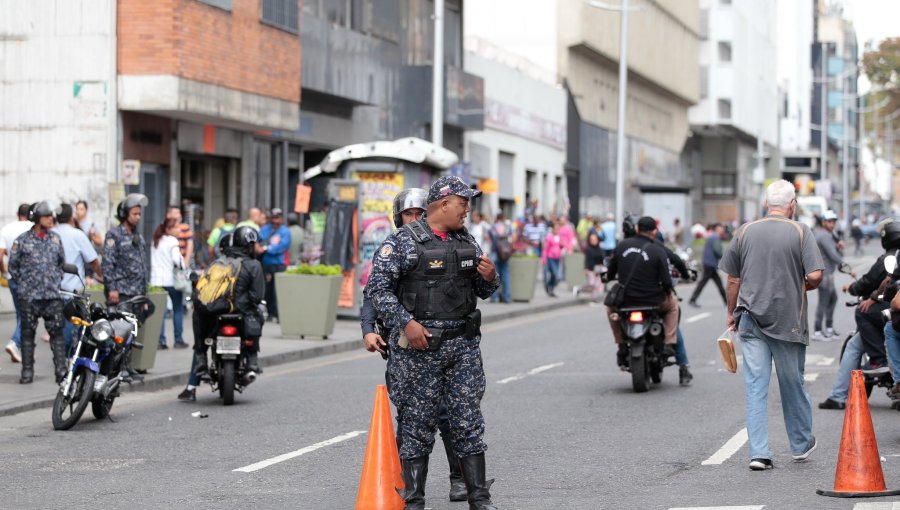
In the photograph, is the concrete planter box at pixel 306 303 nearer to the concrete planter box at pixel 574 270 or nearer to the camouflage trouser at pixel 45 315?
the camouflage trouser at pixel 45 315

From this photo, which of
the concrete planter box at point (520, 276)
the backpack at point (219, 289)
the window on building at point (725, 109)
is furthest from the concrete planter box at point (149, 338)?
the window on building at point (725, 109)

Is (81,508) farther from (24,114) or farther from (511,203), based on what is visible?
(511,203)

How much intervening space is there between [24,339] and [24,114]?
36.1 ft

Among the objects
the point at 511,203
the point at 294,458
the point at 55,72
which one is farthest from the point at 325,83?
the point at 294,458

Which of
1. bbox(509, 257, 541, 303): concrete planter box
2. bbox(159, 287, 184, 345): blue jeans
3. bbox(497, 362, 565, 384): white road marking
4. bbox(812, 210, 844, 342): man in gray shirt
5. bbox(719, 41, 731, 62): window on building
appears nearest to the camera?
bbox(497, 362, 565, 384): white road marking

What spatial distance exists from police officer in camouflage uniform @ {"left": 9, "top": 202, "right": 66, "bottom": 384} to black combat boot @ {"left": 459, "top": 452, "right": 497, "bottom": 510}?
7736mm

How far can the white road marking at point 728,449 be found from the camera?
10906 mm

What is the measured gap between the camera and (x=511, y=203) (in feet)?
166

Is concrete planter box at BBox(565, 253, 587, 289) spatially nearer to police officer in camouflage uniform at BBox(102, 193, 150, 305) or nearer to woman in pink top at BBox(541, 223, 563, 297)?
woman in pink top at BBox(541, 223, 563, 297)

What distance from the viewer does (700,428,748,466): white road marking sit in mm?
10906

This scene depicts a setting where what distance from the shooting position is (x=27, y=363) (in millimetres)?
15898

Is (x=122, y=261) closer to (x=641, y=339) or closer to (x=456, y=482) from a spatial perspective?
(x=641, y=339)

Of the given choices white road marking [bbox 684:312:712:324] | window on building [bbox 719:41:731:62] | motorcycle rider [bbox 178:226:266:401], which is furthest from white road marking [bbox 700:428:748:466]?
window on building [bbox 719:41:731:62]

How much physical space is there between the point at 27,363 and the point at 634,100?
54919 mm
